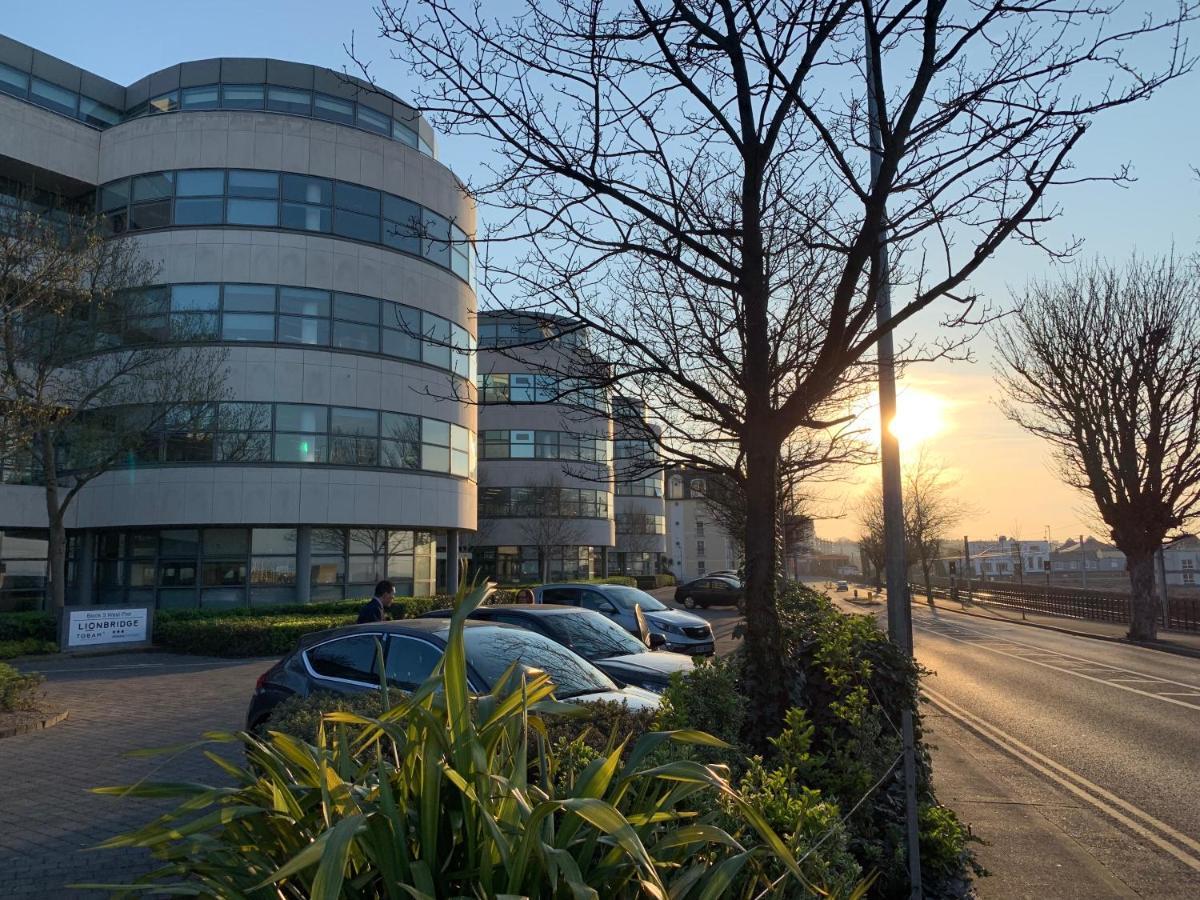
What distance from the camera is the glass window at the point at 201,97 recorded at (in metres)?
26.2

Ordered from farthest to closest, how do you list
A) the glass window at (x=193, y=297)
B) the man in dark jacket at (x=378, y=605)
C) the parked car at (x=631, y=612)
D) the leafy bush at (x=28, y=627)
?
the glass window at (x=193, y=297)
the leafy bush at (x=28, y=627)
the parked car at (x=631, y=612)
the man in dark jacket at (x=378, y=605)

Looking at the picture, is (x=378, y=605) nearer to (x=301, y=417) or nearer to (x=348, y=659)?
(x=348, y=659)

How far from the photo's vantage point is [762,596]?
5391mm

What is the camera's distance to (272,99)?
26.4 meters

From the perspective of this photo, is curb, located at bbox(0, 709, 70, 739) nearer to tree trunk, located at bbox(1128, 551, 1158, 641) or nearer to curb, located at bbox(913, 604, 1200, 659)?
curb, located at bbox(913, 604, 1200, 659)

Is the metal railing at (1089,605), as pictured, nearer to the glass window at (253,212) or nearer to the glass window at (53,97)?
the glass window at (253,212)

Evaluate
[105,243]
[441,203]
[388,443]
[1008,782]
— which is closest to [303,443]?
[388,443]

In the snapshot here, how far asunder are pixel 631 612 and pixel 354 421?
1317cm

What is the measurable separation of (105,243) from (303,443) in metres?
7.91

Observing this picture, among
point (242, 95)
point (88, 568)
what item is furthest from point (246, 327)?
point (88, 568)

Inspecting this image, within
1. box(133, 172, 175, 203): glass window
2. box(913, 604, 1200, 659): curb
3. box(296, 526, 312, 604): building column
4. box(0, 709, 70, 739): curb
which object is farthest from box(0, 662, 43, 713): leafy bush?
box(913, 604, 1200, 659): curb

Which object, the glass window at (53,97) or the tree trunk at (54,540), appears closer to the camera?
the tree trunk at (54,540)

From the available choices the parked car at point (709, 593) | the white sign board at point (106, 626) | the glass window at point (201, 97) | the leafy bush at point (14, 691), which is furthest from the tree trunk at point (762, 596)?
the parked car at point (709, 593)

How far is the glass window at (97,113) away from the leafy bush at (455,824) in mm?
30442
